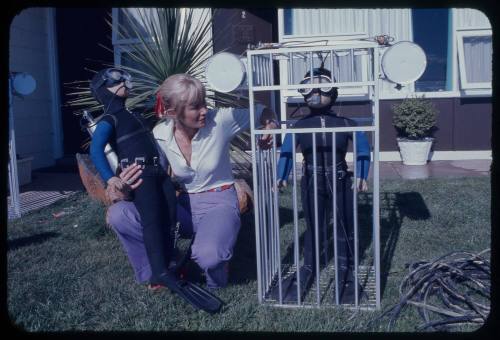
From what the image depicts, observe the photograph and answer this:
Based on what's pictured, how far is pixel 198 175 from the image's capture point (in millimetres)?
3785

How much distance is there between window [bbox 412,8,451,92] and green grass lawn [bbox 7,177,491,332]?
283cm

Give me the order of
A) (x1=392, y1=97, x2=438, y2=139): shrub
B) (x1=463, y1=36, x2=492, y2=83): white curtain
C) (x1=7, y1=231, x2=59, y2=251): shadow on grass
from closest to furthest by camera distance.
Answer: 1. (x1=7, y1=231, x2=59, y2=251): shadow on grass
2. (x1=392, y1=97, x2=438, y2=139): shrub
3. (x1=463, y1=36, x2=492, y2=83): white curtain

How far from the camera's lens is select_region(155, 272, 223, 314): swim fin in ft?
10.8

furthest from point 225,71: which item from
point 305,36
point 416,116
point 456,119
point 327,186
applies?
Answer: point 456,119

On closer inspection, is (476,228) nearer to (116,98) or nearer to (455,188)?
(455,188)

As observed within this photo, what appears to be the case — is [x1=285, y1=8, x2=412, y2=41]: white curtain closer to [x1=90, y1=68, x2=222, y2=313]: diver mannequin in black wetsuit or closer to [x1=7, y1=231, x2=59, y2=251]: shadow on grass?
[x1=7, y1=231, x2=59, y2=251]: shadow on grass

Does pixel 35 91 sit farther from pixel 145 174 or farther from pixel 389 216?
pixel 389 216

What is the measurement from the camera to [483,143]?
A: 8422 millimetres

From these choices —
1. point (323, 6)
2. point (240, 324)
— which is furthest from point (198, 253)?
point (323, 6)

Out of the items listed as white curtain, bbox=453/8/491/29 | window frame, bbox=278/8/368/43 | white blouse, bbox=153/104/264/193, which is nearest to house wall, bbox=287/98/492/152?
window frame, bbox=278/8/368/43

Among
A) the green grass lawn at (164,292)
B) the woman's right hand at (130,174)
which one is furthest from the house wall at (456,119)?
the woman's right hand at (130,174)

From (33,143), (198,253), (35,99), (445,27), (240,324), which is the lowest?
(240,324)

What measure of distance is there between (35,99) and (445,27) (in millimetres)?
6557

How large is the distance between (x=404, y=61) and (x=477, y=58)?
19.4 ft
